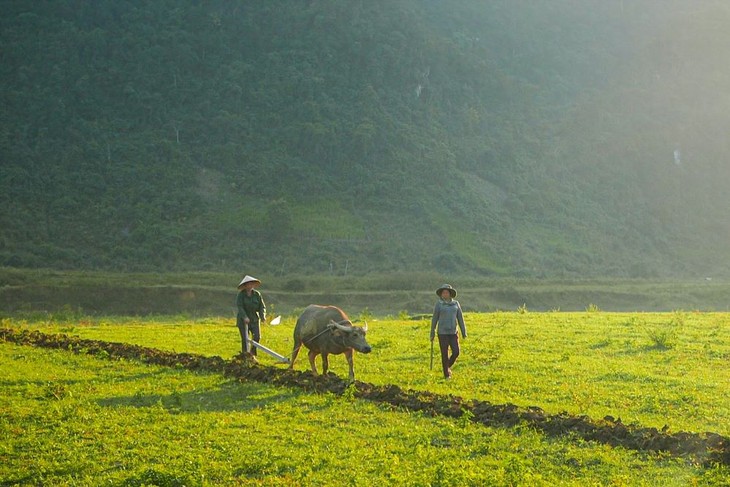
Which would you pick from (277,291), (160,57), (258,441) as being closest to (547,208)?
(277,291)

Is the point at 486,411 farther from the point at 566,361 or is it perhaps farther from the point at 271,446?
the point at 566,361

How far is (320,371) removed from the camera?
19031mm

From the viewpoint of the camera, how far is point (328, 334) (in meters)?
17.6

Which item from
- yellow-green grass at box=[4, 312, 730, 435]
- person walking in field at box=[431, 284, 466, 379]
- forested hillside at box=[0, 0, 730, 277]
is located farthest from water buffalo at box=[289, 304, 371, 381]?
forested hillside at box=[0, 0, 730, 277]

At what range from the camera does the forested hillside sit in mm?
88312

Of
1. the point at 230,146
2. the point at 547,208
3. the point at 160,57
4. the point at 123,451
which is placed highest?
the point at 160,57

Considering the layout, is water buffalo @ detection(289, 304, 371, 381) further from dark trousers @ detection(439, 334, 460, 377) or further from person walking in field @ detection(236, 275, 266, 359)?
person walking in field @ detection(236, 275, 266, 359)

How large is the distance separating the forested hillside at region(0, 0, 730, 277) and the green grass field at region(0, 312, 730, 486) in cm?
6063

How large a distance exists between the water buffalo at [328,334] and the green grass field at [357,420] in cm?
105

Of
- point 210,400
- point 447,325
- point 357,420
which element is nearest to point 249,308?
point 210,400

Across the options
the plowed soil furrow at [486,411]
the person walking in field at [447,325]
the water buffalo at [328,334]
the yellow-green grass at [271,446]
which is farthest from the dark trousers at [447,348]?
the yellow-green grass at [271,446]

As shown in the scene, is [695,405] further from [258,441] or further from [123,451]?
[123,451]

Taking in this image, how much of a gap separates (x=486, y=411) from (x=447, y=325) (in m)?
4.31

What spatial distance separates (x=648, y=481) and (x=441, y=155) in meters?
102
